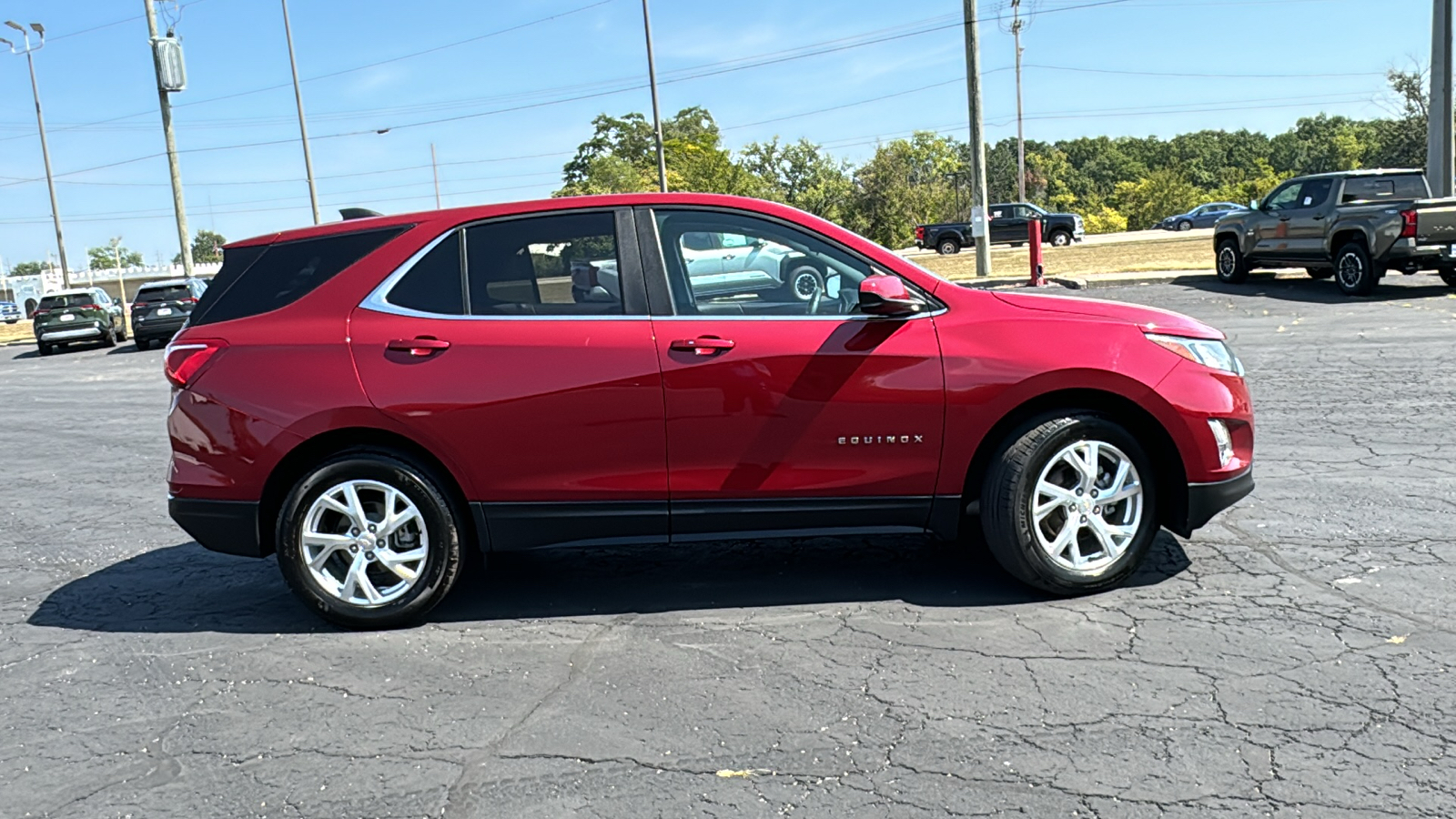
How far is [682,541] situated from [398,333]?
142 cm

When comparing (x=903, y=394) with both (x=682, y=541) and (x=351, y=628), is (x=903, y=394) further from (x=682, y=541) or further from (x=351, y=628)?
(x=351, y=628)

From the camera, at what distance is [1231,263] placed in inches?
720

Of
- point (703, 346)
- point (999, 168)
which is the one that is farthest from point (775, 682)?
point (999, 168)

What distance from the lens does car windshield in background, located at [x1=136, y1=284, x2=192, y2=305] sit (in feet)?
78.7

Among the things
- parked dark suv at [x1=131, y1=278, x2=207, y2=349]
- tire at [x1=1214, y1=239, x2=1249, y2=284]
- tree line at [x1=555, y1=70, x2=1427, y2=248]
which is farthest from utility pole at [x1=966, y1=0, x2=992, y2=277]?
tree line at [x1=555, y1=70, x2=1427, y2=248]

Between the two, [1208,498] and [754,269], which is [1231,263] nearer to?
[1208,498]

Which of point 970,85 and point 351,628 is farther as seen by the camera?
point 970,85

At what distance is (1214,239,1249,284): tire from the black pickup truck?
23.7m

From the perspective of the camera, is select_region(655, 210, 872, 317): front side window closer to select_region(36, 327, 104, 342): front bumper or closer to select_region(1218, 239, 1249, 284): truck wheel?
select_region(1218, 239, 1249, 284): truck wheel

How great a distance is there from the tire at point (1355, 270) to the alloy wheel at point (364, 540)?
14967 mm

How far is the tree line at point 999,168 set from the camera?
228 feet

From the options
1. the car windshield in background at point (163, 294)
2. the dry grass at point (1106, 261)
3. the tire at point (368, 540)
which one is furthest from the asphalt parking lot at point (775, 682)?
the car windshield in background at point (163, 294)

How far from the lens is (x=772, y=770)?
3.23m

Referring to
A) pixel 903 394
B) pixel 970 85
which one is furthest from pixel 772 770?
pixel 970 85
